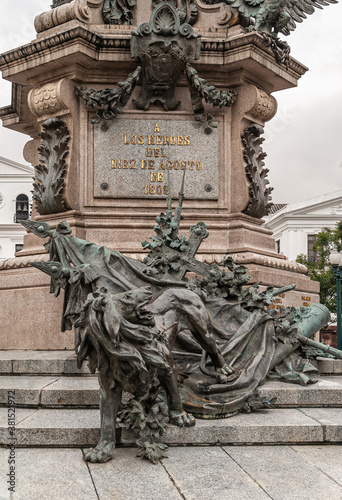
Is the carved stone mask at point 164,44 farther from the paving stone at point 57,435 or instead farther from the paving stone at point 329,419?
the paving stone at point 57,435

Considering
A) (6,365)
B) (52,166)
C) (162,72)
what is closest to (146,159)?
(162,72)

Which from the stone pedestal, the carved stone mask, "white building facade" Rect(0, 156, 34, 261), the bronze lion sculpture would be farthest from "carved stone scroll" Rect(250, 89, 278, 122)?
"white building facade" Rect(0, 156, 34, 261)

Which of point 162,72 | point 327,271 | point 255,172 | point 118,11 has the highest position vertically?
point 118,11

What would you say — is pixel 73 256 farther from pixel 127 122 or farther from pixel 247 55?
pixel 247 55

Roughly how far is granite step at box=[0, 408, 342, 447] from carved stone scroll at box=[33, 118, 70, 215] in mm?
3416

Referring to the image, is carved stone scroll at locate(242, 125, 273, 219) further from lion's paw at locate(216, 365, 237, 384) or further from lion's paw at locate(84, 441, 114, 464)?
lion's paw at locate(84, 441, 114, 464)

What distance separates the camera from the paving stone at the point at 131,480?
4.40 m

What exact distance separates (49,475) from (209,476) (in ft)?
3.57

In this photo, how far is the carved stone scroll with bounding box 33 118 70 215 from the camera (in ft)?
28.5

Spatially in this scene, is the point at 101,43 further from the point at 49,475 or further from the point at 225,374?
the point at 49,475

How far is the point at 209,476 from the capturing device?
475 cm

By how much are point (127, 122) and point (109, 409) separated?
15.1 feet

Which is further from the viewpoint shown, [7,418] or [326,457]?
[7,418]

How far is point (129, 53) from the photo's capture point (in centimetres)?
861
